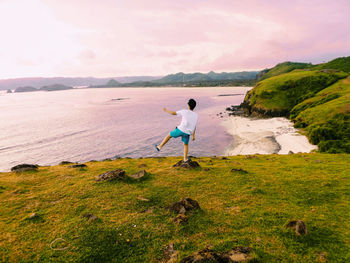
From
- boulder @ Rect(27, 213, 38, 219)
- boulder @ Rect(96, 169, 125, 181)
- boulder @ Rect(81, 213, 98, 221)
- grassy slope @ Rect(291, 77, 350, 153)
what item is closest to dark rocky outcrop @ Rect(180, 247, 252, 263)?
boulder @ Rect(81, 213, 98, 221)

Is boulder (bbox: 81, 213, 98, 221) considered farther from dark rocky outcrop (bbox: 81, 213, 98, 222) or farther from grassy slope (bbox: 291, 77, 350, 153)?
grassy slope (bbox: 291, 77, 350, 153)

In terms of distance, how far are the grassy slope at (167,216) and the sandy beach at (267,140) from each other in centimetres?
2853

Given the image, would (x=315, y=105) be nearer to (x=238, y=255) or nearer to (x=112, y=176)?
(x=112, y=176)

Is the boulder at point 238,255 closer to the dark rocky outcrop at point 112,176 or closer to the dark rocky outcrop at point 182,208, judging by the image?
the dark rocky outcrop at point 182,208

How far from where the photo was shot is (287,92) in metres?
87.6

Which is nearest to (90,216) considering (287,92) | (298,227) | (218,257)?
(218,257)

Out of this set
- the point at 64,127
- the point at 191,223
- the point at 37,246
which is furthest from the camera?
the point at 64,127

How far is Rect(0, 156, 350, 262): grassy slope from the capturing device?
20.1ft

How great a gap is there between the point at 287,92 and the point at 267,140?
55.3 metres

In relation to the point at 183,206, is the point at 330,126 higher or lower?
lower

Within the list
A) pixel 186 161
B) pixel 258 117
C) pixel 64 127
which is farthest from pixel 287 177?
pixel 64 127

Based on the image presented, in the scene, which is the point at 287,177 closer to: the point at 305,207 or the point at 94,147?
the point at 305,207

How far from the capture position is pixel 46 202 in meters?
9.27

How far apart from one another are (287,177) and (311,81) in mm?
98785
